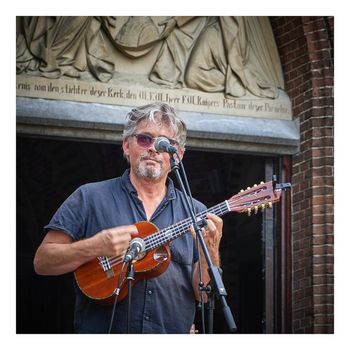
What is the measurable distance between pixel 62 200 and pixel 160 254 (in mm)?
5682

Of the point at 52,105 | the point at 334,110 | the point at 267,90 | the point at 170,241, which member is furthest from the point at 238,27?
the point at 170,241

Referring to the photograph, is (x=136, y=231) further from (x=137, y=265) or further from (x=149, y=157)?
(x=149, y=157)

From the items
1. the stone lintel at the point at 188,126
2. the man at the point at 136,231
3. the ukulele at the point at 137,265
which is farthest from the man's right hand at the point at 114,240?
the stone lintel at the point at 188,126

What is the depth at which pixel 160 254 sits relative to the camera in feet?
18.7

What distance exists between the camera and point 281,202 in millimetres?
8172

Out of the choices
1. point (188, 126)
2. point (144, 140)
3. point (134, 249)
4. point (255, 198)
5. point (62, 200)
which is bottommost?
point (134, 249)

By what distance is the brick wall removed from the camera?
780 cm

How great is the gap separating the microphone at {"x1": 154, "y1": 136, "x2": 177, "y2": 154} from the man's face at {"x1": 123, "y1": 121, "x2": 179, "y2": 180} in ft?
1.25

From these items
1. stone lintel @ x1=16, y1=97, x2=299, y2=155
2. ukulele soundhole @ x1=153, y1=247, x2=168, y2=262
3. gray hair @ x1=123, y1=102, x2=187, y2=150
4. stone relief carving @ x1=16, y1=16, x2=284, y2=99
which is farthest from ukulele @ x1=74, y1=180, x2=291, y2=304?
stone relief carving @ x1=16, y1=16, x2=284, y2=99

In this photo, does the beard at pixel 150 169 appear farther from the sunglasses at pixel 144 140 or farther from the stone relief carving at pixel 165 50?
the stone relief carving at pixel 165 50

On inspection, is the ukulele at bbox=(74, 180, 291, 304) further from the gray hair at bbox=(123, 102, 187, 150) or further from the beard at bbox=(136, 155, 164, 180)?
the gray hair at bbox=(123, 102, 187, 150)

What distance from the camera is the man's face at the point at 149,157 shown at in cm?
593

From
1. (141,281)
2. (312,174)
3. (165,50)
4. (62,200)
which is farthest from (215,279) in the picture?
(62,200)

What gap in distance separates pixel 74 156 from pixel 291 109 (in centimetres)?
372
